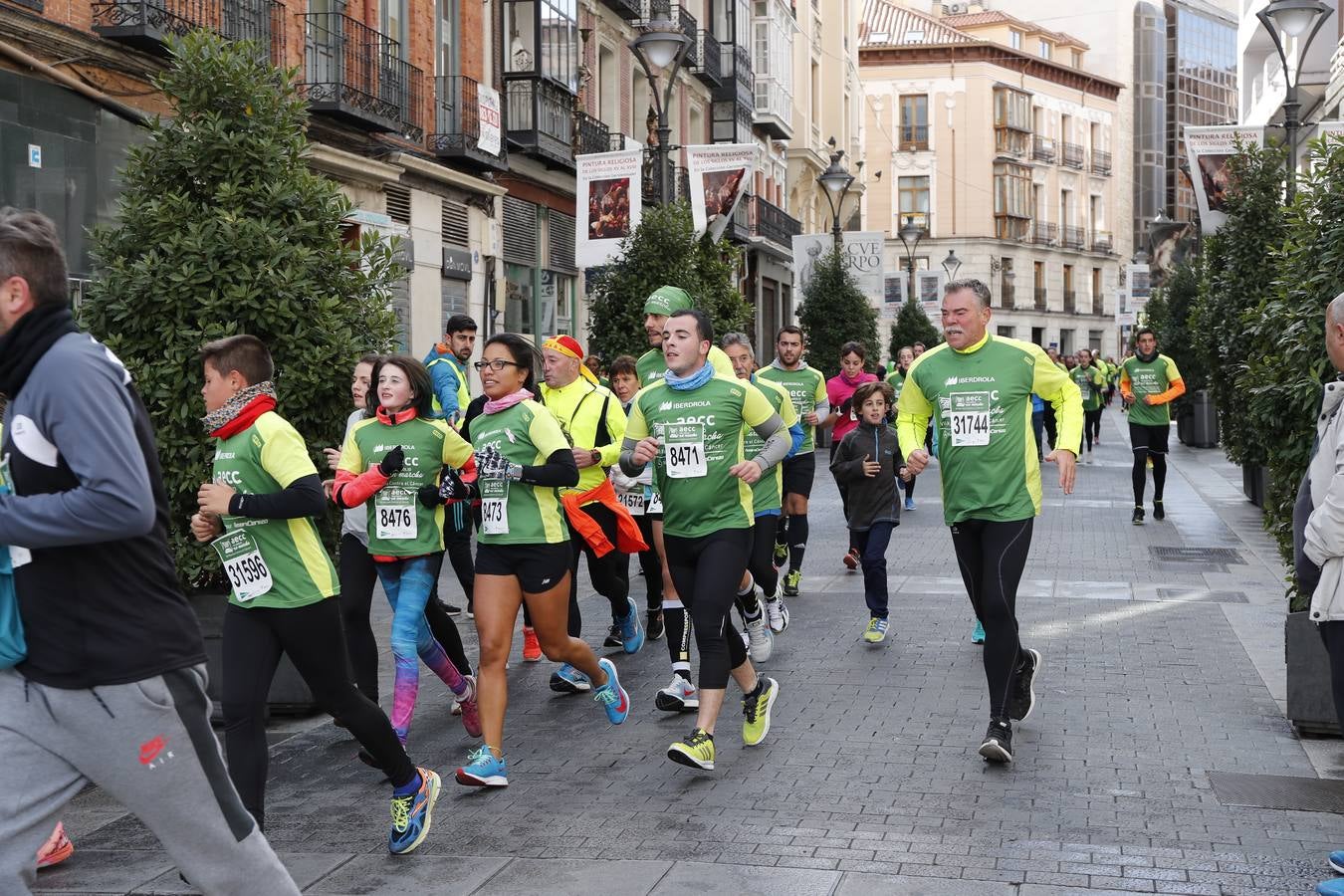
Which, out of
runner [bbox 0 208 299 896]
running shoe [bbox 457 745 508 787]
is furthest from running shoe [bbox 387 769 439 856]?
runner [bbox 0 208 299 896]

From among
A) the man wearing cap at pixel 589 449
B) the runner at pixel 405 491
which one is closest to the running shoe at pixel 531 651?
the man wearing cap at pixel 589 449

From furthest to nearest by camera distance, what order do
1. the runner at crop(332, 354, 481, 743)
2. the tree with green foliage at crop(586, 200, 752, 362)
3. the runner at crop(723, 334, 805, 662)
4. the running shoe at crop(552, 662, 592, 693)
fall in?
the tree with green foliage at crop(586, 200, 752, 362) < the running shoe at crop(552, 662, 592, 693) < the runner at crop(723, 334, 805, 662) < the runner at crop(332, 354, 481, 743)

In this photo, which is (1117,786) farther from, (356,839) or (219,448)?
(219,448)

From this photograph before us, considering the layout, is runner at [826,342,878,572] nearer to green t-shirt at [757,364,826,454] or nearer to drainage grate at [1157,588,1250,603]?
green t-shirt at [757,364,826,454]

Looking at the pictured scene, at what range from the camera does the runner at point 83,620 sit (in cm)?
320

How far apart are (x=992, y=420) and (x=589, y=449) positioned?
7.06 feet

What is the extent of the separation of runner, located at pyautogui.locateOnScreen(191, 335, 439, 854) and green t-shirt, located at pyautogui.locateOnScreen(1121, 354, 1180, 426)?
12.5m

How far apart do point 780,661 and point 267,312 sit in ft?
11.3

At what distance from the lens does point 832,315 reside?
33594 mm

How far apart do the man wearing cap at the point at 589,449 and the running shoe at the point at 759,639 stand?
0.71m

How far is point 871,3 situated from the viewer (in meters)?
82.8

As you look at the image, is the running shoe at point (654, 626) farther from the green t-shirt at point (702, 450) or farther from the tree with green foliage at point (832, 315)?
the tree with green foliage at point (832, 315)

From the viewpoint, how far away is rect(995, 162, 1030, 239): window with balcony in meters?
78.1

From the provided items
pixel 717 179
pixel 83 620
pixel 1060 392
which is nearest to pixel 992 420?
pixel 1060 392
